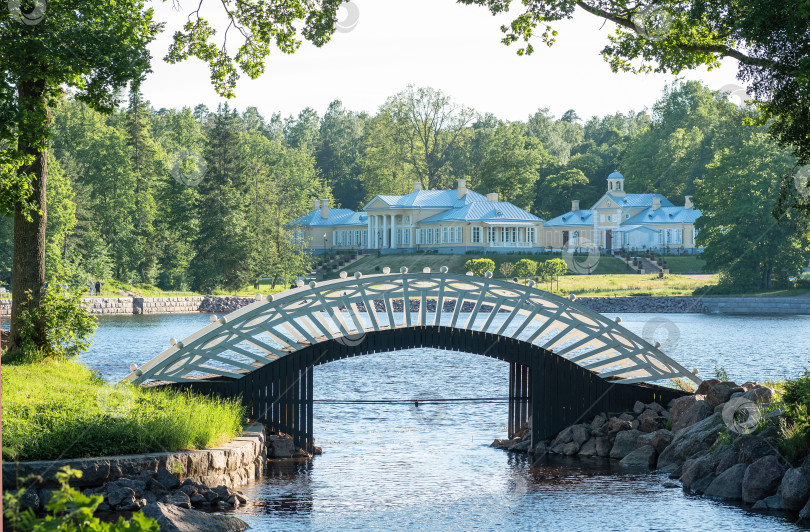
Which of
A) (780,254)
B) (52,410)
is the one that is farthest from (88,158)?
(52,410)

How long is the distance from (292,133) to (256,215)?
6981 cm

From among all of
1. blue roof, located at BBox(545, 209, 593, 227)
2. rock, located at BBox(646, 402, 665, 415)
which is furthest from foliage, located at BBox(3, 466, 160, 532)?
blue roof, located at BBox(545, 209, 593, 227)

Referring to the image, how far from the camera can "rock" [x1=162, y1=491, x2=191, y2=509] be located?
13805 millimetres

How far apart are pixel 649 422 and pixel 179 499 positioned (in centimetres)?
947

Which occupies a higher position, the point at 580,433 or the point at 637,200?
the point at 637,200

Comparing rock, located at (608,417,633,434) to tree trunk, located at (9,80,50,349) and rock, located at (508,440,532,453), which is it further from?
tree trunk, located at (9,80,50,349)

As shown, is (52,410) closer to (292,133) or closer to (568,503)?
(568,503)

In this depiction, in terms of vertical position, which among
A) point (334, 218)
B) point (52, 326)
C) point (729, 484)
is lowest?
point (729, 484)

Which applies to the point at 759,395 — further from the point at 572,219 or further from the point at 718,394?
the point at 572,219

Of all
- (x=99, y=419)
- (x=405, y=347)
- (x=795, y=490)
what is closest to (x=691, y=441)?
(x=795, y=490)

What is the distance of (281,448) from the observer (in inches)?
745

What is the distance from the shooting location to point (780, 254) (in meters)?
66.8

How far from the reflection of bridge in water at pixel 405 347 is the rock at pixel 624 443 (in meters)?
0.97

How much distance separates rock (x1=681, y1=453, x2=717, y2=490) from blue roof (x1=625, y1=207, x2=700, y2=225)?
73373 mm
